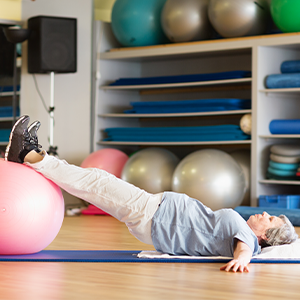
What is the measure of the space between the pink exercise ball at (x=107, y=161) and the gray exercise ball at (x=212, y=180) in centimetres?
71

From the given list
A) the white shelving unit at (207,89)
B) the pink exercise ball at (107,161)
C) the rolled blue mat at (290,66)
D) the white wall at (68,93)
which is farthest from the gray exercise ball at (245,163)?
the white wall at (68,93)

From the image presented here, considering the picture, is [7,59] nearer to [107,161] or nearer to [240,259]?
[107,161]

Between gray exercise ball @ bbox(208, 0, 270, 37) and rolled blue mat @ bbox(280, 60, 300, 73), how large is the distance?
37cm

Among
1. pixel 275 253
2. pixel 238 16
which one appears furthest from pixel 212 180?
pixel 275 253

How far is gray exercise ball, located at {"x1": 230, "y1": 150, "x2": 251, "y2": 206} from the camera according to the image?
4812mm

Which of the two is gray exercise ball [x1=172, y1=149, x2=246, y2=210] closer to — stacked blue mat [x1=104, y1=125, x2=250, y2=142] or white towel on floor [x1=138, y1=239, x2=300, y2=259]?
stacked blue mat [x1=104, y1=125, x2=250, y2=142]

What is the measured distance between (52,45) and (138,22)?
2.82ft

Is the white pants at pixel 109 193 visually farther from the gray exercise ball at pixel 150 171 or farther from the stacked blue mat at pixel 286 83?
the stacked blue mat at pixel 286 83

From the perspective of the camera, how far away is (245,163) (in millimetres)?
4883

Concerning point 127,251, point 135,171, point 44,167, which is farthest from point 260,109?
point 44,167

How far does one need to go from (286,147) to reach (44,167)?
2.58 meters

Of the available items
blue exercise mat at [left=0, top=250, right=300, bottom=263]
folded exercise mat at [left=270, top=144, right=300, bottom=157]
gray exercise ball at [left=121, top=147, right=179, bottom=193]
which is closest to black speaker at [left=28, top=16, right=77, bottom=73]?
gray exercise ball at [left=121, top=147, right=179, bottom=193]

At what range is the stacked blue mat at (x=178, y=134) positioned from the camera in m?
4.87

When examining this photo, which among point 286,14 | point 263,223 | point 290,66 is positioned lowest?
point 263,223
